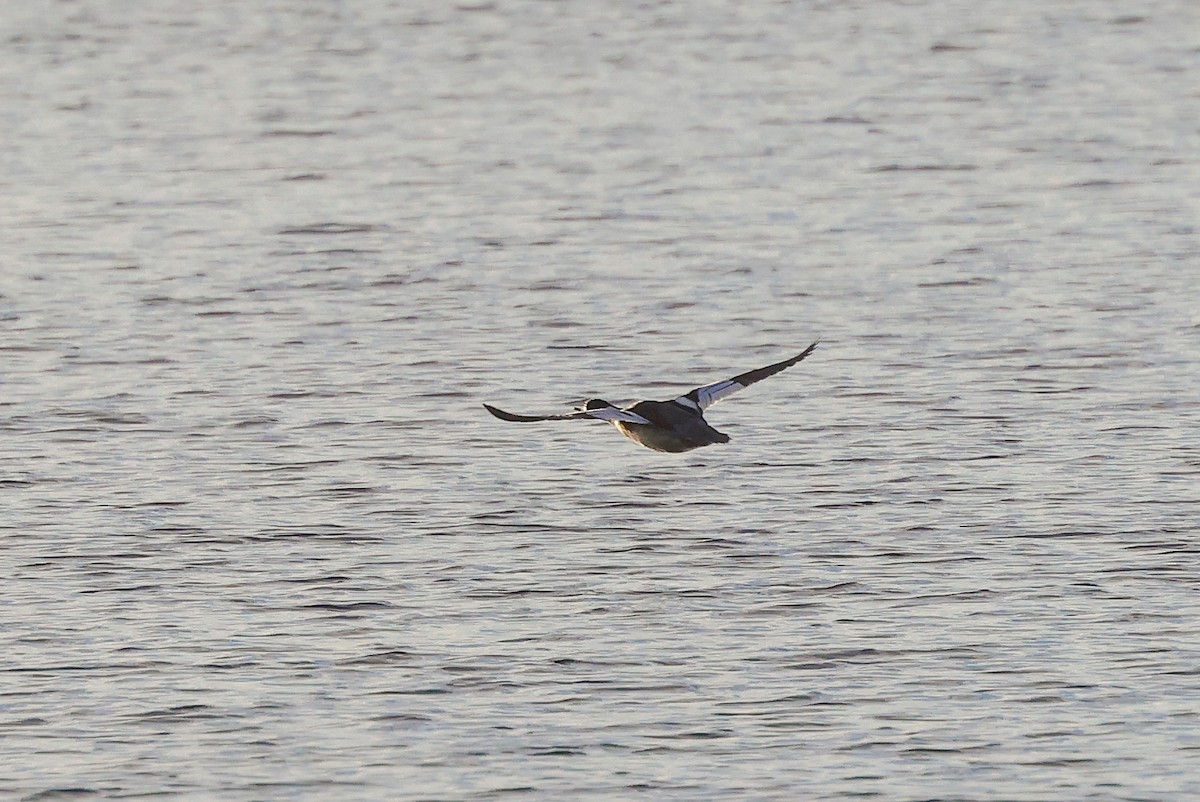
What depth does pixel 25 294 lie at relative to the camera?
77.8 feet

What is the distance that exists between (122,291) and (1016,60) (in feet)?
60.3

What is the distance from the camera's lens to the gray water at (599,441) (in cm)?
1255

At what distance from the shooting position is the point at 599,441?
18844 mm

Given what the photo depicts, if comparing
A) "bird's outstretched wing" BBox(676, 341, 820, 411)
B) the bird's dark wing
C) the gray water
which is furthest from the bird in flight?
the gray water

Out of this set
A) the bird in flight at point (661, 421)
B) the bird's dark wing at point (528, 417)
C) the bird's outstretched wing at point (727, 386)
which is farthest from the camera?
the bird's outstretched wing at point (727, 386)

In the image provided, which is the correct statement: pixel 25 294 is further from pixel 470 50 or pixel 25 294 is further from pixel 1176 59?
pixel 1176 59

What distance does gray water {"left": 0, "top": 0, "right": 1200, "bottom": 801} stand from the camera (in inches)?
494

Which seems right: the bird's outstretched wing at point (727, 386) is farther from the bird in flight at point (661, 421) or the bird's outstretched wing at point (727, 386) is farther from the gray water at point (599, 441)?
the gray water at point (599, 441)

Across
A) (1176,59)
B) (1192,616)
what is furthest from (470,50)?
(1192,616)

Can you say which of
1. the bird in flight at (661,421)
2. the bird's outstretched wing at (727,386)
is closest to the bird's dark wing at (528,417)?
the bird in flight at (661,421)

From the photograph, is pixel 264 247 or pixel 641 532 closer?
pixel 641 532

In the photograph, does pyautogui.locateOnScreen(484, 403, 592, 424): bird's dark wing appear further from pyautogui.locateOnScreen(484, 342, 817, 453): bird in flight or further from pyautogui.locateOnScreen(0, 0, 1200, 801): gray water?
pyautogui.locateOnScreen(0, 0, 1200, 801): gray water

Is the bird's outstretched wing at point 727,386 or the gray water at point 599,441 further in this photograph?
the bird's outstretched wing at point 727,386

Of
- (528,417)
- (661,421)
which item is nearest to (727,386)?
(661,421)
